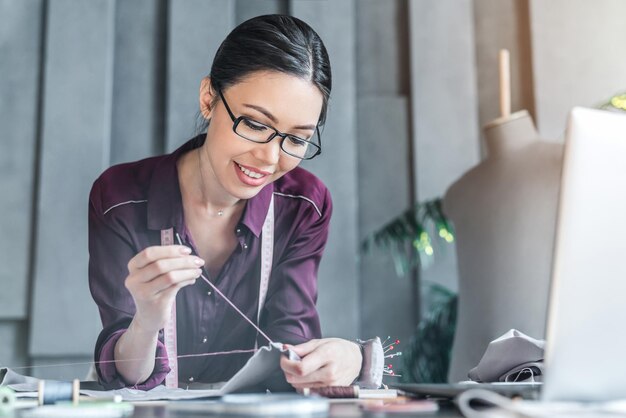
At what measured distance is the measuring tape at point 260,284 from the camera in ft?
3.80

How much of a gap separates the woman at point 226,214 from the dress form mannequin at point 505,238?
342 mm

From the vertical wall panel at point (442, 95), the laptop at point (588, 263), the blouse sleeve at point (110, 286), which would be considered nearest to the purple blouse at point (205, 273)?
the blouse sleeve at point (110, 286)

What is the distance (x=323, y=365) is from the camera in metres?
0.88

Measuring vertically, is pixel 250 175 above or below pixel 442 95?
below

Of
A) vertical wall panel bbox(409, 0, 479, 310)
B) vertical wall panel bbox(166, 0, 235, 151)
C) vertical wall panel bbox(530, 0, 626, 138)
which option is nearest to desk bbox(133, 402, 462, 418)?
vertical wall panel bbox(166, 0, 235, 151)

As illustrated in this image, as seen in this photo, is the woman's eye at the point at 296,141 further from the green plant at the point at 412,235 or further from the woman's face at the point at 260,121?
the green plant at the point at 412,235

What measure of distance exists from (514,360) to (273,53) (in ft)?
2.03

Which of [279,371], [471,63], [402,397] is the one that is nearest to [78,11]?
[471,63]

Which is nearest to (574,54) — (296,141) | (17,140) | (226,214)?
(296,141)

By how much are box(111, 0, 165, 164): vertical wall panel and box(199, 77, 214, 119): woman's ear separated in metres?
0.28

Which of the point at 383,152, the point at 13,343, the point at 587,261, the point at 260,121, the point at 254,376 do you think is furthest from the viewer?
the point at 383,152

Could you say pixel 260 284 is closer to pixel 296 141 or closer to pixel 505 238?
pixel 296 141

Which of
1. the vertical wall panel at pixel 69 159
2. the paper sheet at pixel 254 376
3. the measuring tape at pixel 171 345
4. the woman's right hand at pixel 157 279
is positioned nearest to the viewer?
the paper sheet at pixel 254 376

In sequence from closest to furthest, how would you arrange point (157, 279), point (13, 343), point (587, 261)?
point (587, 261) < point (157, 279) < point (13, 343)
